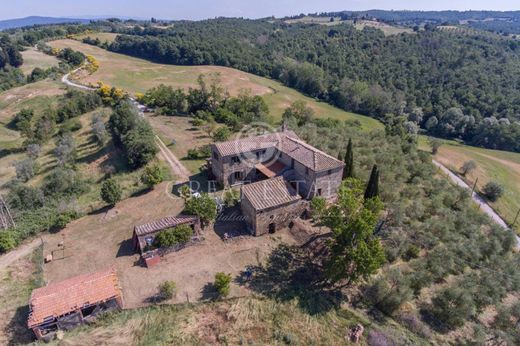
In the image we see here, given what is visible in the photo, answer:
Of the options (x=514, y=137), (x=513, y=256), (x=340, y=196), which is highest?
(x=340, y=196)

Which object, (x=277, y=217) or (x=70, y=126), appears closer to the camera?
(x=277, y=217)

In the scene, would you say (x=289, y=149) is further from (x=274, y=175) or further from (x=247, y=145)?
(x=247, y=145)

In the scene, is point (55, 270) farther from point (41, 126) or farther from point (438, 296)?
point (41, 126)

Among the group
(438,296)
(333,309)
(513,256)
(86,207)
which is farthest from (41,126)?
(513,256)

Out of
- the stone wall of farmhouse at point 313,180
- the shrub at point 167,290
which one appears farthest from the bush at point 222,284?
the stone wall of farmhouse at point 313,180

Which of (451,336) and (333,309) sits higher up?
(333,309)

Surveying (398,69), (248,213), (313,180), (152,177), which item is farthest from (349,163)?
(398,69)

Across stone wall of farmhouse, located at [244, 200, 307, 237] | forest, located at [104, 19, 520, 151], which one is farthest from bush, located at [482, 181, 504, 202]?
forest, located at [104, 19, 520, 151]
